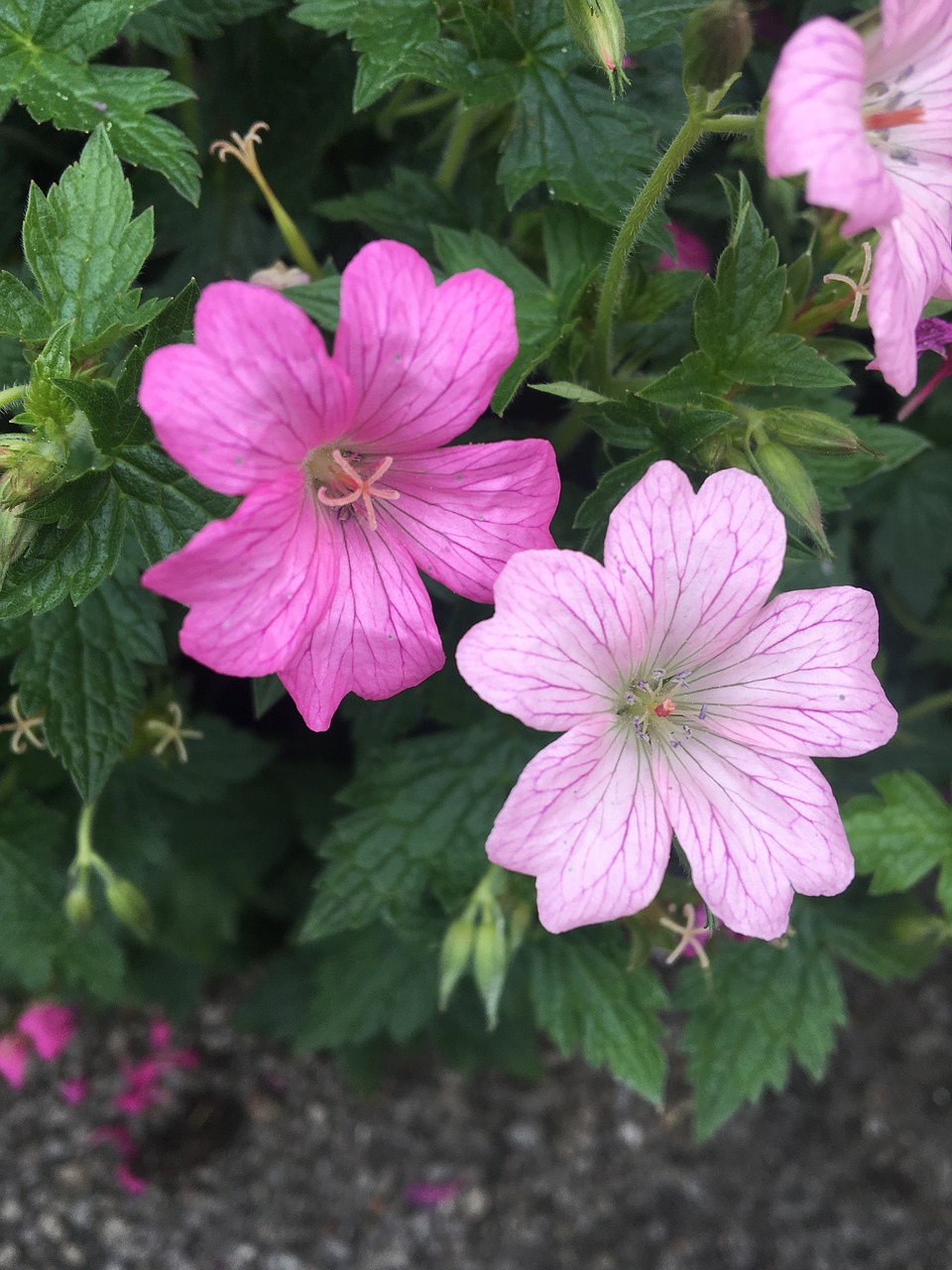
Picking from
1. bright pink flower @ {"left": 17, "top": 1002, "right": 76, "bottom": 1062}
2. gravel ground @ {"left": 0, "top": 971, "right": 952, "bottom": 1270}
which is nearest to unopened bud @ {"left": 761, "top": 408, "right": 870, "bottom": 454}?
bright pink flower @ {"left": 17, "top": 1002, "right": 76, "bottom": 1062}

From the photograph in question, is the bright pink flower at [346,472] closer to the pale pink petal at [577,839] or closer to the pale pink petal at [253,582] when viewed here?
the pale pink petal at [253,582]

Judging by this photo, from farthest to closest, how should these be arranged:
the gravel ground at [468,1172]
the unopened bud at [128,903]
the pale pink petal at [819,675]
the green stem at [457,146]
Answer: the gravel ground at [468,1172], the unopened bud at [128,903], the green stem at [457,146], the pale pink petal at [819,675]

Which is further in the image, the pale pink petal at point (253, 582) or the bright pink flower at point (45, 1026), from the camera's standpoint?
the bright pink flower at point (45, 1026)

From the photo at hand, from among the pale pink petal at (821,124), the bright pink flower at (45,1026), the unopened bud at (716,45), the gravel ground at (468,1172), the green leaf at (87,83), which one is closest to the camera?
the pale pink petal at (821,124)

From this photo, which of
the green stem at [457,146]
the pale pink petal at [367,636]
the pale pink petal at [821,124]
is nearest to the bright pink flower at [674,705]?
the pale pink petal at [367,636]

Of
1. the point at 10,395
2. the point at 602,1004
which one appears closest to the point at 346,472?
the point at 10,395

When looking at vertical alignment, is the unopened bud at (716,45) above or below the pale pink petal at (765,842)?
above

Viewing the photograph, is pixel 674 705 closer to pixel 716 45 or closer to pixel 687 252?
pixel 716 45
